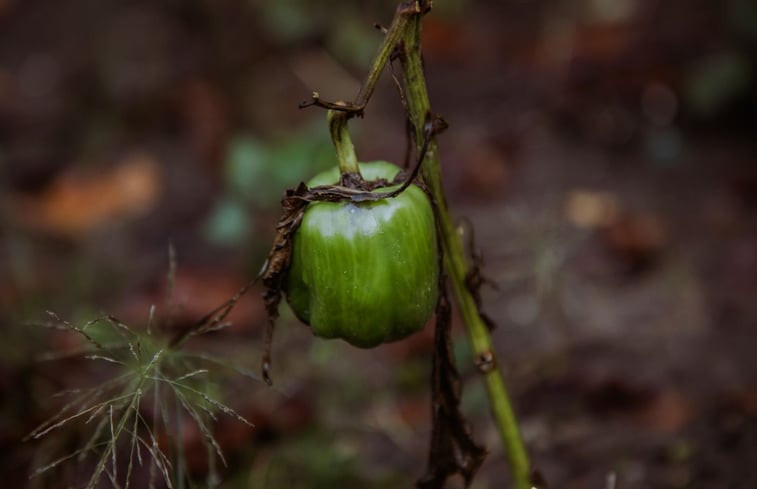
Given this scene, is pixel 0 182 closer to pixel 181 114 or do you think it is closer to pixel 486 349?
pixel 181 114

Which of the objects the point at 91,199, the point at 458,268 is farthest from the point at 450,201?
the point at 458,268

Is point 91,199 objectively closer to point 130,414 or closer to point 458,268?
point 130,414

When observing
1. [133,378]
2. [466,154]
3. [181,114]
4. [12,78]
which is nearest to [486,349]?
[133,378]

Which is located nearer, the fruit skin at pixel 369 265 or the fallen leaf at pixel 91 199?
the fruit skin at pixel 369 265

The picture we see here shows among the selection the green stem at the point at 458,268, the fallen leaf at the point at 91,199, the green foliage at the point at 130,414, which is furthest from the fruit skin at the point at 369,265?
the fallen leaf at the point at 91,199

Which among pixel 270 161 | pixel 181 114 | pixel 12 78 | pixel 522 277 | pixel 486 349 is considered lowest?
pixel 486 349

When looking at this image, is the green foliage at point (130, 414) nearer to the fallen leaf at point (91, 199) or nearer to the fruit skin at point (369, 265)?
the fruit skin at point (369, 265)
